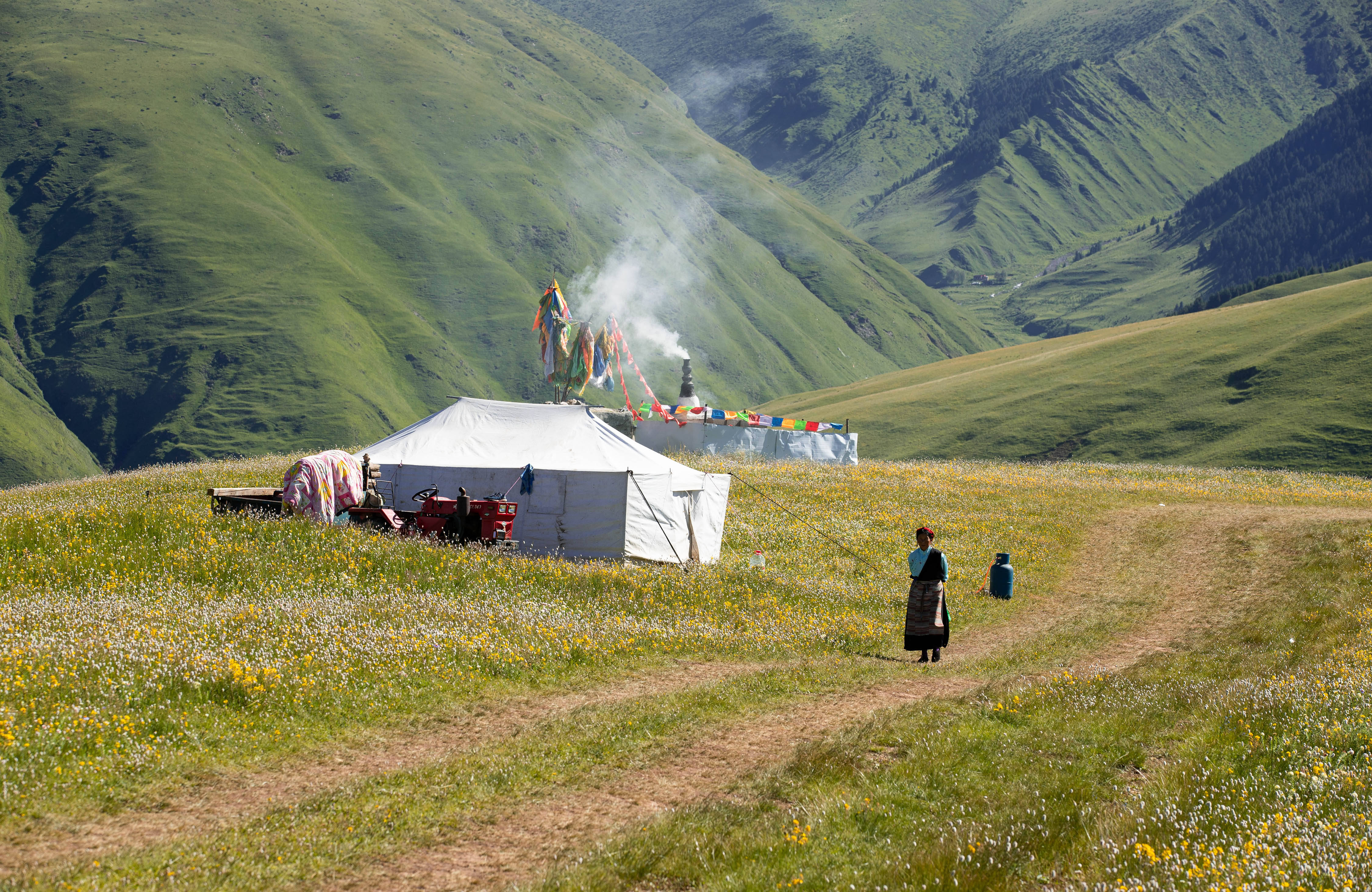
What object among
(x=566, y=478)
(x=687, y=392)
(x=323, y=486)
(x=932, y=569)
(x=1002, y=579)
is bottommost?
(x=1002, y=579)

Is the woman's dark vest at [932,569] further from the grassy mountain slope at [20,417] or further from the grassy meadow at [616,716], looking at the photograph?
the grassy mountain slope at [20,417]

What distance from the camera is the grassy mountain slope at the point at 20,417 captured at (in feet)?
428

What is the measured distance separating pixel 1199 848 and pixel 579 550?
18.2 m

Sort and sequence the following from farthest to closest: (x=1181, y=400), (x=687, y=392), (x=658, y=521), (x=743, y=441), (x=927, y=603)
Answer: (x=1181, y=400), (x=687, y=392), (x=743, y=441), (x=658, y=521), (x=927, y=603)

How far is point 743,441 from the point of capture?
56.4m

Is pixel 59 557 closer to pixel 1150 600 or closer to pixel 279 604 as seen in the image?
pixel 279 604

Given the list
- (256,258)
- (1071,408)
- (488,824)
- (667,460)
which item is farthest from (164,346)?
(488,824)

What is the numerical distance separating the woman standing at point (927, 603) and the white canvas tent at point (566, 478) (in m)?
8.50

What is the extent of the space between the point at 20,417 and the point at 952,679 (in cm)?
16328

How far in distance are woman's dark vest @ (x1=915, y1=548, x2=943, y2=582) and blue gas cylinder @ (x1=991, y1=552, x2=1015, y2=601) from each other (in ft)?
26.3

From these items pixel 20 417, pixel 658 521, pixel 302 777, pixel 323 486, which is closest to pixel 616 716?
pixel 302 777

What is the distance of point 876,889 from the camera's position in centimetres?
663

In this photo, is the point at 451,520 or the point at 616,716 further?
the point at 451,520

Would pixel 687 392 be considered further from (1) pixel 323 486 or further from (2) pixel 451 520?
(1) pixel 323 486
